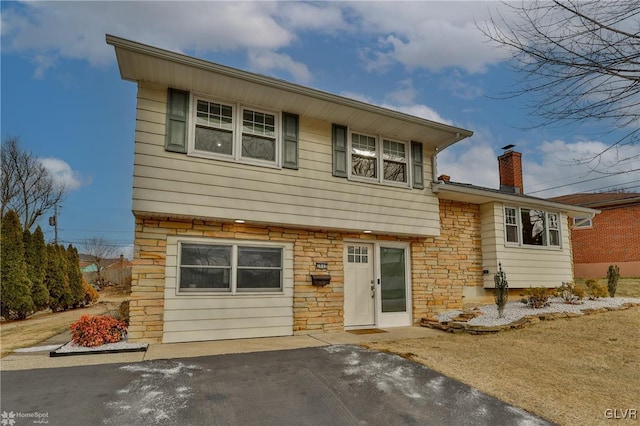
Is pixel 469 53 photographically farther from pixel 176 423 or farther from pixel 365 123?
pixel 176 423

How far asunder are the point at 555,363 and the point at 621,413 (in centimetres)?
178

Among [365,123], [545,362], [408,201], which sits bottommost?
[545,362]

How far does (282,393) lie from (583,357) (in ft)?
15.6

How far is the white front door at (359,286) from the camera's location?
322 inches

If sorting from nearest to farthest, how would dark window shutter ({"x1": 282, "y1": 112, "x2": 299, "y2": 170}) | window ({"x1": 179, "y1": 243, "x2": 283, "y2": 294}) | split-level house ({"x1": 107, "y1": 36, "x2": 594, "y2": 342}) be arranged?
split-level house ({"x1": 107, "y1": 36, "x2": 594, "y2": 342}) < window ({"x1": 179, "y1": 243, "x2": 283, "y2": 294}) < dark window shutter ({"x1": 282, "y1": 112, "x2": 299, "y2": 170})

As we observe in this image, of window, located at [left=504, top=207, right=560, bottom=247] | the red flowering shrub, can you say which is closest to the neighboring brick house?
window, located at [left=504, top=207, right=560, bottom=247]

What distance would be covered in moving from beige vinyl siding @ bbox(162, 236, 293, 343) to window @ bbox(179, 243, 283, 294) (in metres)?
0.12

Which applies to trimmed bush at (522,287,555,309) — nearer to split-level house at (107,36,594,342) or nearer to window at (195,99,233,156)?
split-level house at (107,36,594,342)

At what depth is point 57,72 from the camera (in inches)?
842

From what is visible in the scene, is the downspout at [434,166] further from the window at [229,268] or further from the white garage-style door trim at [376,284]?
the window at [229,268]

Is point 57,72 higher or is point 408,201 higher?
point 57,72

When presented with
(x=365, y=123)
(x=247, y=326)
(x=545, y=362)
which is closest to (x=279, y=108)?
(x=365, y=123)

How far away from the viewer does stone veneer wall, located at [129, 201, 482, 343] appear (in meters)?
6.24

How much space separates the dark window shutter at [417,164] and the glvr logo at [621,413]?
5.85m
